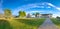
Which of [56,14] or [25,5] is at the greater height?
[25,5]

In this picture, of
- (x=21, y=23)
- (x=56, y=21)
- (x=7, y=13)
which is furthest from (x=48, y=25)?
(x=7, y=13)

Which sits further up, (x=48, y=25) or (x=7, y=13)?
(x=7, y=13)

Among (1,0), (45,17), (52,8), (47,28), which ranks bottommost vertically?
(47,28)

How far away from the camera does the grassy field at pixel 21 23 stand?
6.79ft

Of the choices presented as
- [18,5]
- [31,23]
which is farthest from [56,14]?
[18,5]

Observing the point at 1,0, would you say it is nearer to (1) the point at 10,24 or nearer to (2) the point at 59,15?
(1) the point at 10,24

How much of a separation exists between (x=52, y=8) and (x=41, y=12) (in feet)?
0.57

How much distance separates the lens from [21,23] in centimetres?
208

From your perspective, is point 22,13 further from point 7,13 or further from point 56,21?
point 56,21

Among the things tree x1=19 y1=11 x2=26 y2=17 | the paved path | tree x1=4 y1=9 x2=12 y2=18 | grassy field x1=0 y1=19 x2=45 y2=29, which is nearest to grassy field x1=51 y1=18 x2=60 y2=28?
the paved path

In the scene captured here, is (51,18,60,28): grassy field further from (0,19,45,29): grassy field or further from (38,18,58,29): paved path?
(0,19,45,29): grassy field

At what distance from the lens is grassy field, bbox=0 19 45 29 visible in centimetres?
207

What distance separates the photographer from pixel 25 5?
2102mm

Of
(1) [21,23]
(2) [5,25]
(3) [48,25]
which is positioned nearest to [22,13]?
(1) [21,23]
